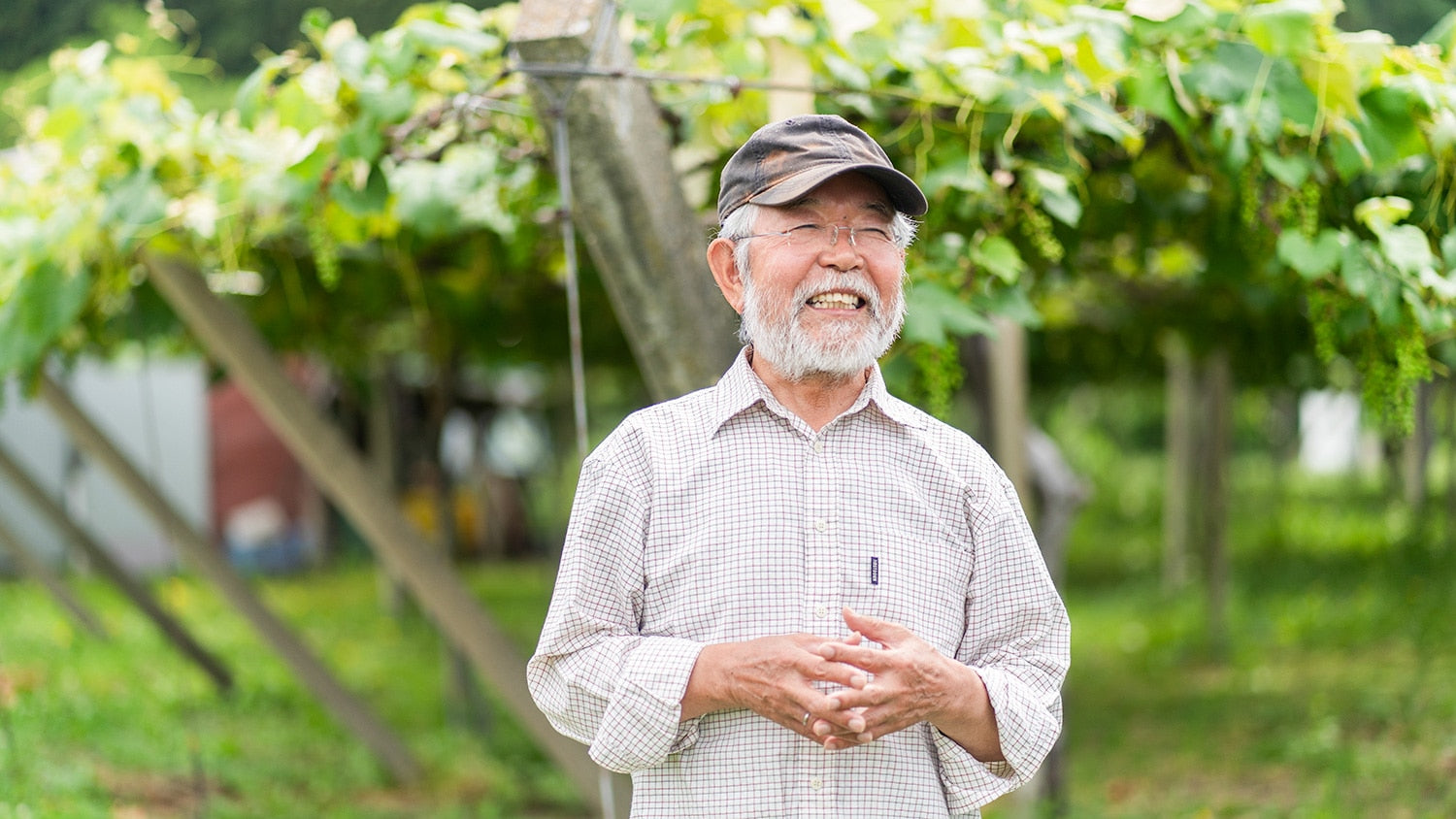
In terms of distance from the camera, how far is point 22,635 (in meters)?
7.72

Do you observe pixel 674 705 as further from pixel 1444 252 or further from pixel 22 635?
pixel 22 635

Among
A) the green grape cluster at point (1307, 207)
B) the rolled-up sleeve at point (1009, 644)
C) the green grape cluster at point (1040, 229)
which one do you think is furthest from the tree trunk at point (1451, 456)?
the rolled-up sleeve at point (1009, 644)

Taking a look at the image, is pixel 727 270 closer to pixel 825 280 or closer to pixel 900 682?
pixel 825 280

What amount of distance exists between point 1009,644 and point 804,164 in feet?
2.00

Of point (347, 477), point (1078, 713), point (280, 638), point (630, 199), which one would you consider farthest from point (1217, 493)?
point (630, 199)

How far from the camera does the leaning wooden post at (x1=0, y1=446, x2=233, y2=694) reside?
6145 millimetres

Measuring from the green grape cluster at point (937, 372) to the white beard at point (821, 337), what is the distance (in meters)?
0.70

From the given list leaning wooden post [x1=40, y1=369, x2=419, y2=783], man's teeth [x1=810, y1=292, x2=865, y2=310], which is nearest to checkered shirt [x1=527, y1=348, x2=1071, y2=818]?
man's teeth [x1=810, y1=292, x2=865, y2=310]

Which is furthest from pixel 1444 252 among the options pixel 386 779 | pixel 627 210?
pixel 386 779

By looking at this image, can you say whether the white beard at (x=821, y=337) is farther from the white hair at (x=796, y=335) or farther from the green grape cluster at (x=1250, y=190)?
the green grape cluster at (x=1250, y=190)

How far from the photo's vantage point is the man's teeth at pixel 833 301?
1.60 metres

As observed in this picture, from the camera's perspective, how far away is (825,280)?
158 cm

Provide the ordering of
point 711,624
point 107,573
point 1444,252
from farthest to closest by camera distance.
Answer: point 107,573 < point 1444,252 < point 711,624

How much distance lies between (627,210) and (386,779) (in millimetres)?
3899
